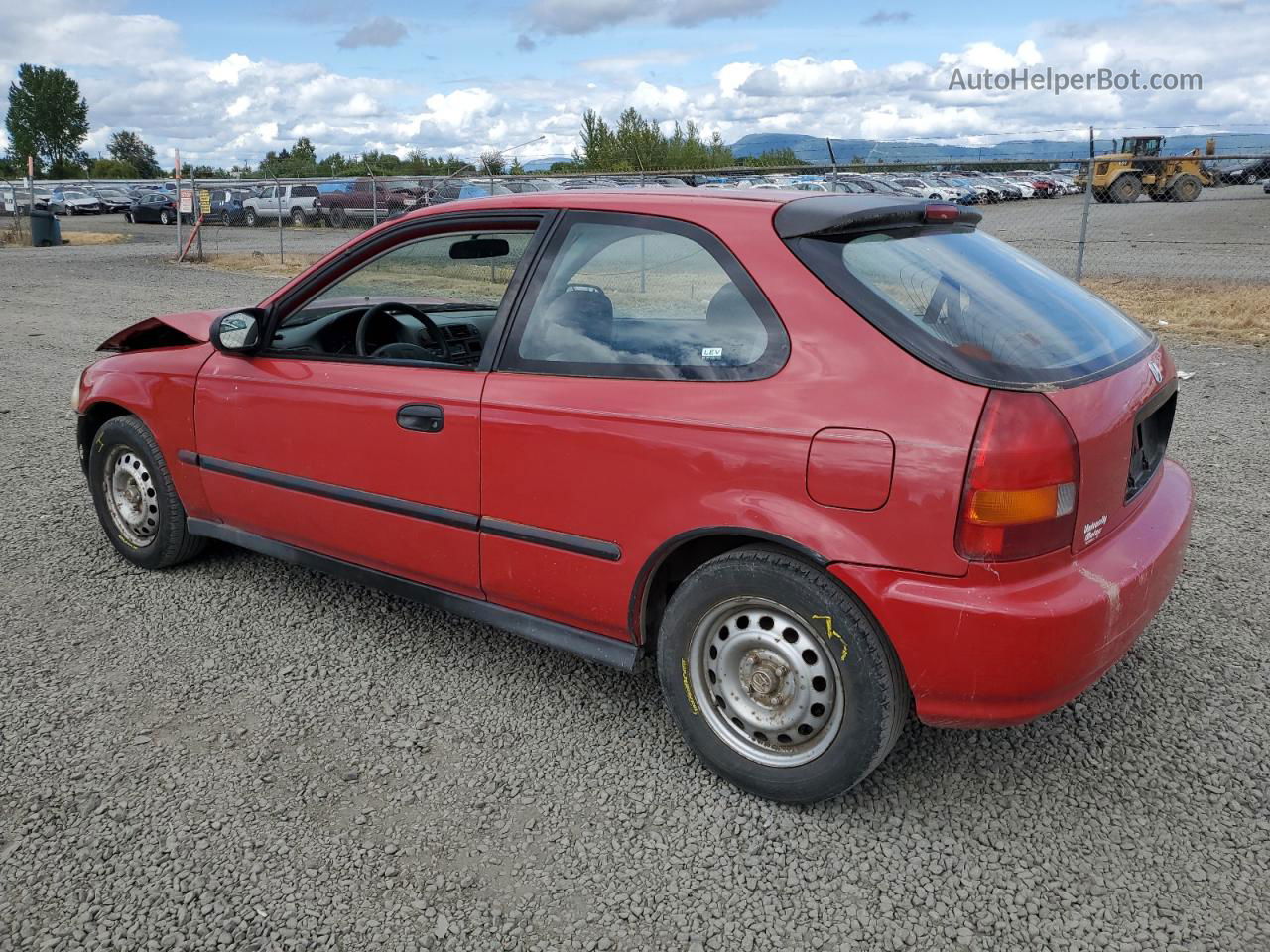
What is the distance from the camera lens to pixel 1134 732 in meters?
3.20

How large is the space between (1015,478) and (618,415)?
1064 millimetres

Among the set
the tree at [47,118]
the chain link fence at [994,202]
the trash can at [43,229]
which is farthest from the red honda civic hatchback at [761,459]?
the tree at [47,118]

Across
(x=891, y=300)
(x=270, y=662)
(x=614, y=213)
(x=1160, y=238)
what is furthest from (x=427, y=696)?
(x=1160, y=238)

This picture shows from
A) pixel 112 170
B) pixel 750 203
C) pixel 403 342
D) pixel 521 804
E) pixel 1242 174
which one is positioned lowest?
pixel 521 804

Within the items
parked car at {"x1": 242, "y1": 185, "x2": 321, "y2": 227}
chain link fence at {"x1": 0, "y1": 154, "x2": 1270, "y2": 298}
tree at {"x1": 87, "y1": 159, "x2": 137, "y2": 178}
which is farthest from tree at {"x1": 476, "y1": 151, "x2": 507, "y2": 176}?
Result: tree at {"x1": 87, "y1": 159, "x2": 137, "y2": 178}

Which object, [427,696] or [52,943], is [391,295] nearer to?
[427,696]

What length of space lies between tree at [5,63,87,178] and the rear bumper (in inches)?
4199

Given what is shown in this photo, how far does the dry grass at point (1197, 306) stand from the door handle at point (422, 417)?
811 centimetres

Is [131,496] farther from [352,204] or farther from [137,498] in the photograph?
[352,204]

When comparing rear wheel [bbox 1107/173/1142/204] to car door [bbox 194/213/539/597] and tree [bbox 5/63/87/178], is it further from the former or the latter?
tree [bbox 5/63/87/178]

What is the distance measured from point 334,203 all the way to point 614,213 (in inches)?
1243

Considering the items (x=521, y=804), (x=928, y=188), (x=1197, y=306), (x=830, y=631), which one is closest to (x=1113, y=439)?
(x=830, y=631)

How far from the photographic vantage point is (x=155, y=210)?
40469 millimetres

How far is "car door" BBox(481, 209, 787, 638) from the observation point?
2.71 m
